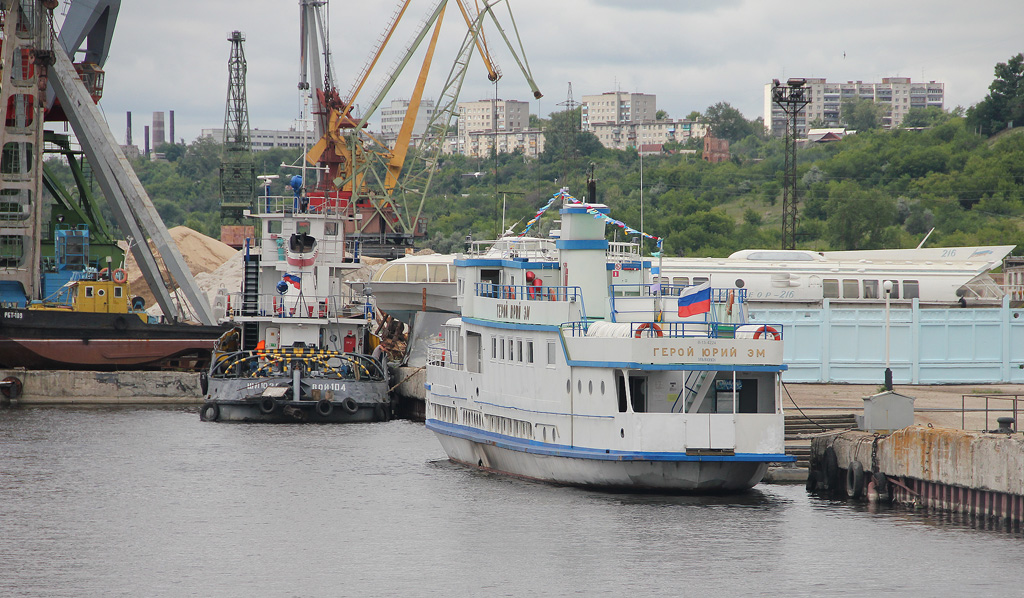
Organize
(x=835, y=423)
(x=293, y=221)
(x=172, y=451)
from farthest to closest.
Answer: (x=293, y=221) < (x=172, y=451) < (x=835, y=423)

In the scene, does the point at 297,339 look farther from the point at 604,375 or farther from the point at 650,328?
the point at 650,328

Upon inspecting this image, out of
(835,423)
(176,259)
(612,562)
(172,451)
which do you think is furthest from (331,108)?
(612,562)

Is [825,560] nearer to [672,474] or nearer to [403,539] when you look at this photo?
[672,474]

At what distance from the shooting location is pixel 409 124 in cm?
8650

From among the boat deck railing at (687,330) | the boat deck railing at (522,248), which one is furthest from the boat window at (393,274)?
the boat deck railing at (687,330)

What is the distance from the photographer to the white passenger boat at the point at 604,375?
96.3 feet

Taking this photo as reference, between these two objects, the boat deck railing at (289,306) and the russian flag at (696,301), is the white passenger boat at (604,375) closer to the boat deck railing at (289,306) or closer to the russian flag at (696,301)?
the russian flag at (696,301)

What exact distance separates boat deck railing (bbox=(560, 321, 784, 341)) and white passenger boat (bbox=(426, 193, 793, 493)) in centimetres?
3

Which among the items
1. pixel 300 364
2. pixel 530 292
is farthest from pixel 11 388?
pixel 530 292

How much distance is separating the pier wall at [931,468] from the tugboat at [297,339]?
22356 millimetres

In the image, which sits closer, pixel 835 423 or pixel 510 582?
pixel 510 582

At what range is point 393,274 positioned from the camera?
2454 inches

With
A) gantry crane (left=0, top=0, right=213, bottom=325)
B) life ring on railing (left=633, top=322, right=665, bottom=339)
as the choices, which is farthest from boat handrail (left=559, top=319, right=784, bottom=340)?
gantry crane (left=0, top=0, right=213, bottom=325)

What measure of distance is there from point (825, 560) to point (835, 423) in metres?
10.4
